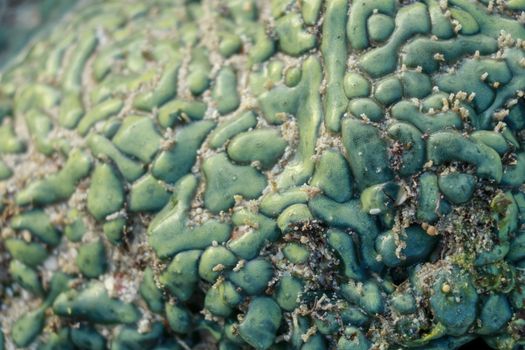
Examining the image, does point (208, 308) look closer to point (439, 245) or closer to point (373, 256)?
point (373, 256)

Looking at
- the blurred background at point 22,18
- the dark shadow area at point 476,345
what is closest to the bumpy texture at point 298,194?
the dark shadow area at point 476,345

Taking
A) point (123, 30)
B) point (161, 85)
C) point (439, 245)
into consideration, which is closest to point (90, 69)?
point (123, 30)

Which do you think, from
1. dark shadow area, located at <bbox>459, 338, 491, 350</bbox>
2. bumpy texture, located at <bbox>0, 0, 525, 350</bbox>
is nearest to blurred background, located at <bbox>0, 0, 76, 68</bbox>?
bumpy texture, located at <bbox>0, 0, 525, 350</bbox>

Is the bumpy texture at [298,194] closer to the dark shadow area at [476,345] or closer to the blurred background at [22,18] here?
the dark shadow area at [476,345]

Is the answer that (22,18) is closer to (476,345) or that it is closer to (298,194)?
(298,194)

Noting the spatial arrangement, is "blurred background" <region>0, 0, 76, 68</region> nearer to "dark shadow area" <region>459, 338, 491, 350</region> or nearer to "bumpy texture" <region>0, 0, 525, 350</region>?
"bumpy texture" <region>0, 0, 525, 350</region>

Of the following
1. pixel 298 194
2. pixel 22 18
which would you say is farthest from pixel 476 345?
pixel 22 18

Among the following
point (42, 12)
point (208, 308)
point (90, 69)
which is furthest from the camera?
point (42, 12)
